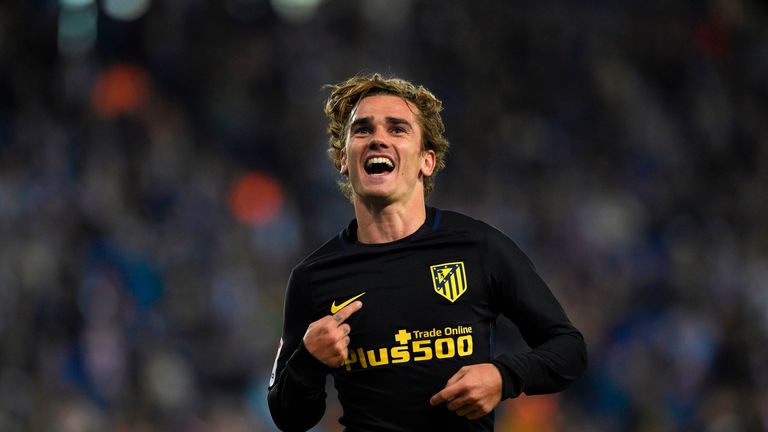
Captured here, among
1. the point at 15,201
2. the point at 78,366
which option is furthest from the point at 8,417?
the point at 15,201

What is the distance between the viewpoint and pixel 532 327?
146 inches

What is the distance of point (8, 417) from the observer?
8.45 metres

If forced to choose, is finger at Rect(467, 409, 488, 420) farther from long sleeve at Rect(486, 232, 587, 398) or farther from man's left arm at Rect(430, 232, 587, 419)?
long sleeve at Rect(486, 232, 587, 398)

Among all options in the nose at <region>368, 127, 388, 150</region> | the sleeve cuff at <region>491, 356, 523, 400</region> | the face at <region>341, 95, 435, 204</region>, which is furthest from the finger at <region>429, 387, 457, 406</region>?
the nose at <region>368, 127, 388, 150</region>

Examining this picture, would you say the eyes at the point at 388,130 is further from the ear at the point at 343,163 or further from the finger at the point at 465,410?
the finger at the point at 465,410

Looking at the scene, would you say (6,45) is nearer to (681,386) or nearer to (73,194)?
(73,194)

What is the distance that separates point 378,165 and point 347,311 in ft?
1.76

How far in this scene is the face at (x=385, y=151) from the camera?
12.6 feet

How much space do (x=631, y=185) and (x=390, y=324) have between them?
826cm

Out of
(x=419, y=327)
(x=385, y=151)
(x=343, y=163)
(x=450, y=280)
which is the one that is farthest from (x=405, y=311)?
(x=343, y=163)

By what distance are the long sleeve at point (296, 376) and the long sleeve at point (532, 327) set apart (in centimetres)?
55

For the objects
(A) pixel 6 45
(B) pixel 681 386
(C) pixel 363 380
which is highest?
(A) pixel 6 45

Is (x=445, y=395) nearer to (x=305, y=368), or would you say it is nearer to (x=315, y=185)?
(x=305, y=368)

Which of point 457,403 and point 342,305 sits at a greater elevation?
point 342,305
